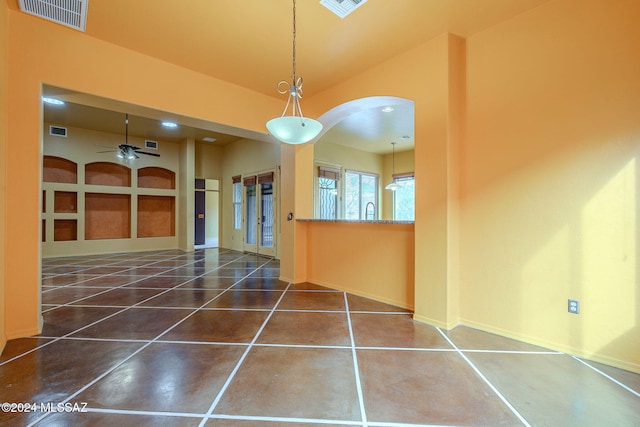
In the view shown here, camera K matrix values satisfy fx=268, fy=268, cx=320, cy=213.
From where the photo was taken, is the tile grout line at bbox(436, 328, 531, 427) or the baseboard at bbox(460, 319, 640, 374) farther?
the baseboard at bbox(460, 319, 640, 374)

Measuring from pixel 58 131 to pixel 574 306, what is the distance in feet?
32.0

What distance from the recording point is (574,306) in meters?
2.05

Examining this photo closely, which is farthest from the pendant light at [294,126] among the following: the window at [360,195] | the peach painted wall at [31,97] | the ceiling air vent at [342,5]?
the window at [360,195]

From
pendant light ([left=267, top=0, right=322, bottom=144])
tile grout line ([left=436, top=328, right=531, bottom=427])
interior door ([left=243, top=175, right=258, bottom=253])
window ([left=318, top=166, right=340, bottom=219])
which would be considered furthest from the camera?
interior door ([left=243, top=175, right=258, bottom=253])

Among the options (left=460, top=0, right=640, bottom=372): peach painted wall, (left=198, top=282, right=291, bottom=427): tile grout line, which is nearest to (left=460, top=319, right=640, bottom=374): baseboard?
(left=460, top=0, right=640, bottom=372): peach painted wall

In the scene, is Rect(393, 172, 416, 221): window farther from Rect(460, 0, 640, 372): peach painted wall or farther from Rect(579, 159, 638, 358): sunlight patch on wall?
Rect(579, 159, 638, 358): sunlight patch on wall

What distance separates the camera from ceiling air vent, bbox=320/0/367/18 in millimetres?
2102

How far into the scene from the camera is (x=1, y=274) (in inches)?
84.1

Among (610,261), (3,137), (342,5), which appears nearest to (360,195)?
(342,5)

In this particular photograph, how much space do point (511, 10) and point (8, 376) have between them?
4.55 metres

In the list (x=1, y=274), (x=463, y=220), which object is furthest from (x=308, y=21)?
(x=1, y=274)

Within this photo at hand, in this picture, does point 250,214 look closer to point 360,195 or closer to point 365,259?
point 360,195

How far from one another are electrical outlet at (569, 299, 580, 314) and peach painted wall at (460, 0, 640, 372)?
31 millimetres

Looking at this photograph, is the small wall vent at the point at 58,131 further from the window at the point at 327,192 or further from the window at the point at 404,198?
the window at the point at 404,198
